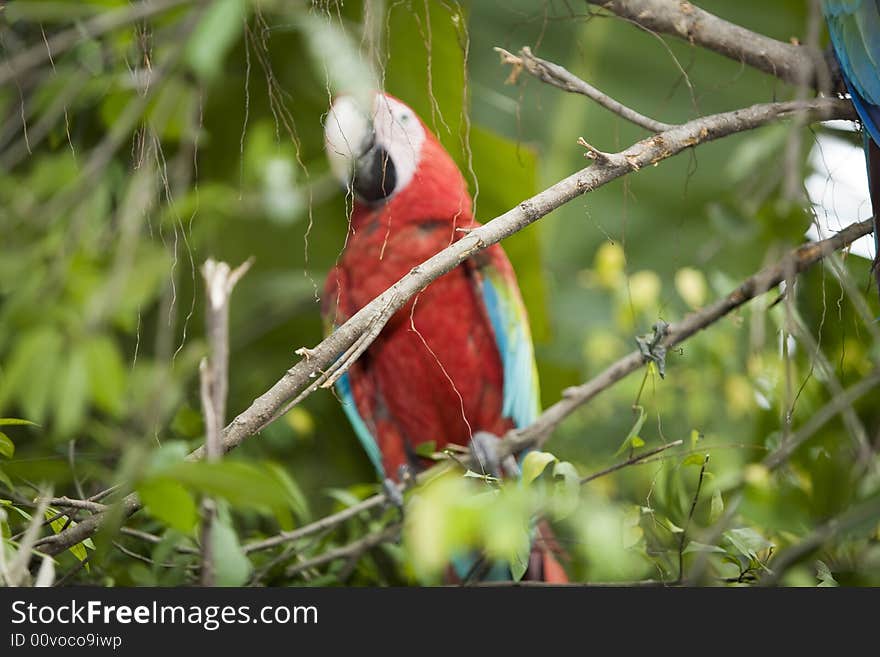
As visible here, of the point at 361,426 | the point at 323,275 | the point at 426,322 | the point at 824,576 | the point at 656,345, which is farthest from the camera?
the point at 323,275

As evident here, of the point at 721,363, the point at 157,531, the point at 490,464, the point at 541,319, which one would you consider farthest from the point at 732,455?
the point at 157,531

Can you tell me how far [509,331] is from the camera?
123 centimetres

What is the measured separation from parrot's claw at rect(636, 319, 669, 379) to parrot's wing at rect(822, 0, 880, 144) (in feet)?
0.90

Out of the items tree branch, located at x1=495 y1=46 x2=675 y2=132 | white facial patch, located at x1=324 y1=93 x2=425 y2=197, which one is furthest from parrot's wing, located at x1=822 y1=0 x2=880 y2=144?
white facial patch, located at x1=324 y1=93 x2=425 y2=197

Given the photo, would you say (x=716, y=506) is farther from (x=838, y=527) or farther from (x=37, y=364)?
(x=37, y=364)

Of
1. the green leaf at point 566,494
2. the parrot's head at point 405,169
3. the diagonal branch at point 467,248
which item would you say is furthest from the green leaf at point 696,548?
the parrot's head at point 405,169

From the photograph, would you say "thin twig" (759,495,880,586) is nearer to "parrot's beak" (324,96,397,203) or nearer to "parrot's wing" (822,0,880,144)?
"parrot's wing" (822,0,880,144)

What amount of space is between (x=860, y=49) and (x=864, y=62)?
0.7 inches

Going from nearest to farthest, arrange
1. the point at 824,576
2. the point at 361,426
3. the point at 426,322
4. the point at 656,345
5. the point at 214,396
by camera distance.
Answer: the point at 214,396 → the point at 824,576 → the point at 656,345 → the point at 426,322 → the point at 361,426

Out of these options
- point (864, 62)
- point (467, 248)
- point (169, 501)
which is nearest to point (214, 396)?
point (169, 501)

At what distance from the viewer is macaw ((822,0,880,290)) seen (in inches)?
33.6

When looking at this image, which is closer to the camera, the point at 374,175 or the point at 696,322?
the point at 696,322

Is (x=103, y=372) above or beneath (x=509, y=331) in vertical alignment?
beneath

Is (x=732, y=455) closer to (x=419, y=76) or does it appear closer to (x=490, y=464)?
(x=490, y=464)
